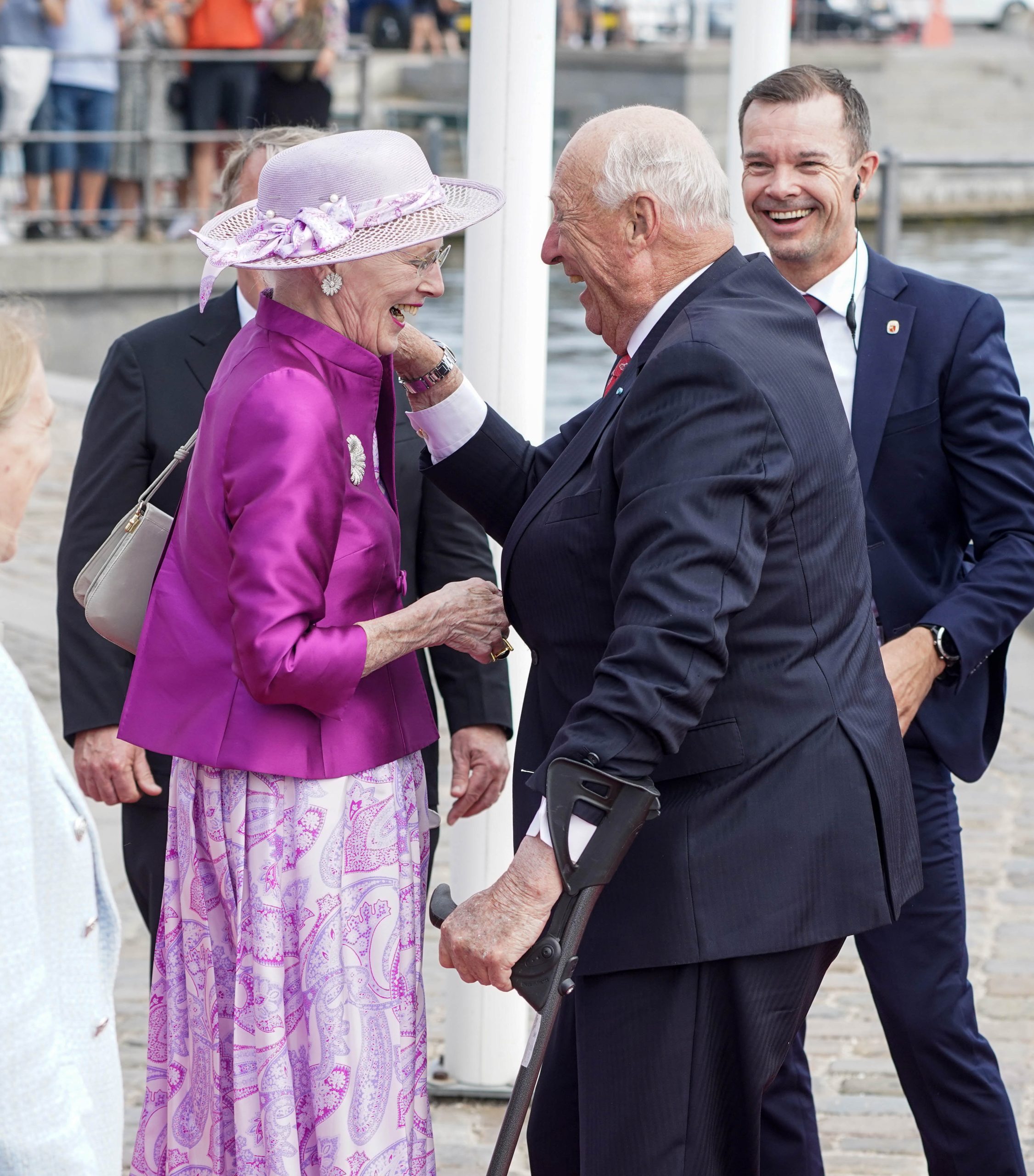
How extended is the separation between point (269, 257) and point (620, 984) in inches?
47.0

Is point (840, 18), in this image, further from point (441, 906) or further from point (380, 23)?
point (441, 906)

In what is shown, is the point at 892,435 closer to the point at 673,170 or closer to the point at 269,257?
the point at 673,170

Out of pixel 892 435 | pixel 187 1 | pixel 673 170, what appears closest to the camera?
pixel 673 170

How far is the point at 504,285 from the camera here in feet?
11.6

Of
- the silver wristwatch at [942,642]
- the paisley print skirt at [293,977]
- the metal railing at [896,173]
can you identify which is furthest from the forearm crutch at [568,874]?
the metal railing at [896,173]

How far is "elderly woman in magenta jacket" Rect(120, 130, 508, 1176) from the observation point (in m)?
2.46

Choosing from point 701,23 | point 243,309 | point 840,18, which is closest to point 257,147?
point 243,309

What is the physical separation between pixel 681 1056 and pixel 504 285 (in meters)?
1.72

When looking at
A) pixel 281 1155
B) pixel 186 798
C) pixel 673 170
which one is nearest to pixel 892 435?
pixel 673 170

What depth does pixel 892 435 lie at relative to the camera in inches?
120

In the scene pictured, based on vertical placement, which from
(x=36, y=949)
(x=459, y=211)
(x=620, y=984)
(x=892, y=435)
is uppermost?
(x=459, y=211)

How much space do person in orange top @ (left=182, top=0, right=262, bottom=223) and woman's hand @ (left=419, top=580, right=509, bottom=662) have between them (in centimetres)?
1050

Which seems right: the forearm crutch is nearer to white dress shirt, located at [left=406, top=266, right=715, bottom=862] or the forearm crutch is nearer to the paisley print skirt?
the paisley print skirt

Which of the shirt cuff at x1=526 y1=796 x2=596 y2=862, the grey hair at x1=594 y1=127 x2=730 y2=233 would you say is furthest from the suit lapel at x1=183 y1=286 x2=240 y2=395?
the shirt cuff at x1=526 y1=796 x2=596 y2=862
